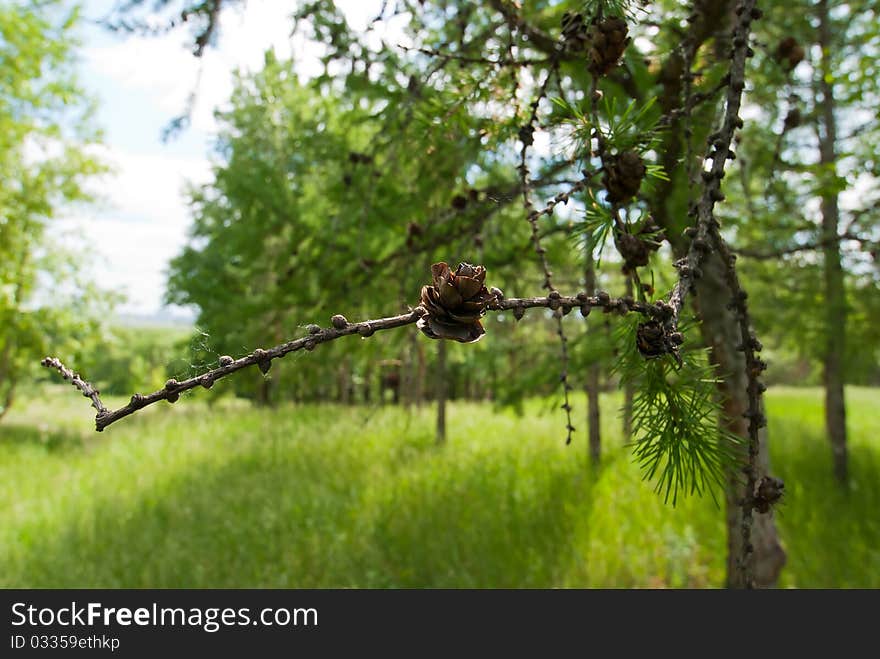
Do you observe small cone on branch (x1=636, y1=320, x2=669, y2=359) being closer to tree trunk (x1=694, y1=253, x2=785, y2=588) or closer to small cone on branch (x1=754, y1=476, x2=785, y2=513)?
small cone on branch (x1=754, y1=476, x2=785, y2=513)

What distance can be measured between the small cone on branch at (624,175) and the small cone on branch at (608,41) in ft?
0.51

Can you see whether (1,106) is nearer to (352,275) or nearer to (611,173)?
(352,275)

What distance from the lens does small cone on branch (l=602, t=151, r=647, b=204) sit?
0.92 m

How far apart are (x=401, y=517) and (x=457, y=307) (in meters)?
4.96

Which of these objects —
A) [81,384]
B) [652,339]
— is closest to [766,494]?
[652,339]

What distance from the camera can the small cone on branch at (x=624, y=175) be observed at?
36.4 inches

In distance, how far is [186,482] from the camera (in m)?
7.05

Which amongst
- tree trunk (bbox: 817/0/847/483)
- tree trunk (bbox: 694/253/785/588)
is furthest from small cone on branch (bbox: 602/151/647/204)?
tree trunk (bbox: 817/0/847/483)

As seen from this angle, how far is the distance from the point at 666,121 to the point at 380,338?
1673mm

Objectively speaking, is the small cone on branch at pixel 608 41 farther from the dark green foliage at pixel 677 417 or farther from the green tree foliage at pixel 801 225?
the green tree foliage at pixel 801 225

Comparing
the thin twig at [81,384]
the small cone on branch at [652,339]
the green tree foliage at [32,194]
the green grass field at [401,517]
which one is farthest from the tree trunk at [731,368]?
the green tree foliage at [32,194]

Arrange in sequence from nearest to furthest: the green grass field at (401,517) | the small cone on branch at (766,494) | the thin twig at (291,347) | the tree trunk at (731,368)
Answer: the thin twig at (291,347) → the small cone on branch at (766,494) → the tree trunk at (731,368) → the green grass field at (401,517)

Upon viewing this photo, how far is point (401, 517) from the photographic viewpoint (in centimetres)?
527

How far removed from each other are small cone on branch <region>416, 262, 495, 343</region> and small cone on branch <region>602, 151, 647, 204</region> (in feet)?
1.37
